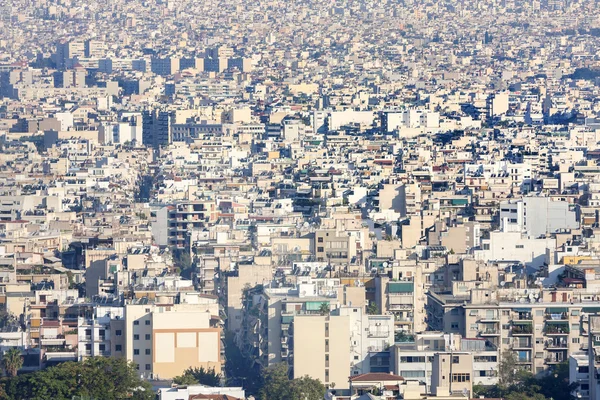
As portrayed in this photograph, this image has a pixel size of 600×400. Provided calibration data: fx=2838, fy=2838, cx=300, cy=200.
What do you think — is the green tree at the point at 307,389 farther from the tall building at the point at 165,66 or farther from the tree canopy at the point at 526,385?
the tall building at the point at 165,66

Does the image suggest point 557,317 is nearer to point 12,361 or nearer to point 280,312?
point 280,312

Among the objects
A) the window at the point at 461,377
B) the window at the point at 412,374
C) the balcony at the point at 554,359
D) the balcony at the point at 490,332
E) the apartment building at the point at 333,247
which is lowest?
the window at the point at 412,374

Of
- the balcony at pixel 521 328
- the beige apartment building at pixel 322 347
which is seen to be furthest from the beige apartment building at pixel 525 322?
the beige apartment building at pixel 322 347

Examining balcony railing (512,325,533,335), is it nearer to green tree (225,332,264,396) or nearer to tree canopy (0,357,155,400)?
green tree (225,332,264,396)

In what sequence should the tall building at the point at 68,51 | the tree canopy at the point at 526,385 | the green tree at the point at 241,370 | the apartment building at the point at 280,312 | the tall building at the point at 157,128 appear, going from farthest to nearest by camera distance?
1. the tall building at the point at 68,51
2. the tall building at the point at 157,128
3. the apartment building at the point at 280,312
4. the green tree at the point at 241,370
5. the tree canopy at the point at 526,385

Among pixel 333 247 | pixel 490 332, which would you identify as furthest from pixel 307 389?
pixel 333 247

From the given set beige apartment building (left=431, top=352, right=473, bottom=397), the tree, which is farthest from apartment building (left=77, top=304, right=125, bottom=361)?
beige apartment building (left=431, top=352, right=473, bottom=397)
